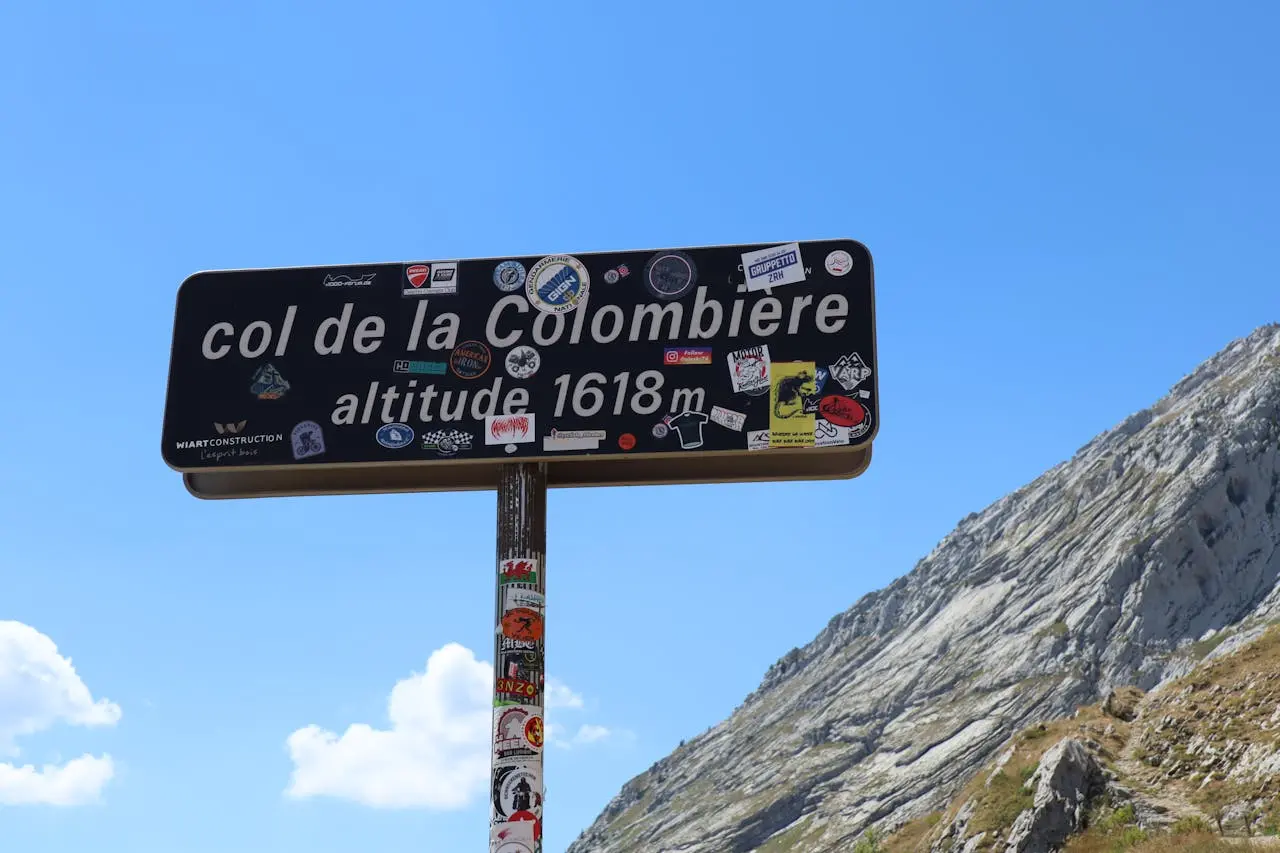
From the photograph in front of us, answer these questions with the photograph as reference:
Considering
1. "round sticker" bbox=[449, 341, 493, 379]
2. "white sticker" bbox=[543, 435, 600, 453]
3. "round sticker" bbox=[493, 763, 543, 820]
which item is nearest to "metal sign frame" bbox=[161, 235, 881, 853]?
"round sticker" bbox=[493, 763, 543, 820]

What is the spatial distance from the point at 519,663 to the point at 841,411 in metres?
5.32

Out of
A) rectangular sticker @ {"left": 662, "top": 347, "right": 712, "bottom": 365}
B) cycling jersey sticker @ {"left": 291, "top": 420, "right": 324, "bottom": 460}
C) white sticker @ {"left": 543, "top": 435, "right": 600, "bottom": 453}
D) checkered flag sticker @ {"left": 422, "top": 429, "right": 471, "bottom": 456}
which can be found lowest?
white sticker @ {"left": 543, "top": 435, "right": 600, "bottom": 453}

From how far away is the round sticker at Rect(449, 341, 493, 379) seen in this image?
56.2ft

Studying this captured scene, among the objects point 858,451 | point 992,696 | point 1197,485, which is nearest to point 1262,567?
point 1197,485

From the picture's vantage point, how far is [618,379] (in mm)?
16969

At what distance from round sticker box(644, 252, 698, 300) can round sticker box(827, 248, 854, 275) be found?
185cm

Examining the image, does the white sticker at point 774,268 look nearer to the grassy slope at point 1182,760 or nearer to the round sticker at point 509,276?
the round sticker at point 509,276

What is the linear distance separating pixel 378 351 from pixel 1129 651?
586 feet

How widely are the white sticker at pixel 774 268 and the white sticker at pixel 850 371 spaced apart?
1.29 meters

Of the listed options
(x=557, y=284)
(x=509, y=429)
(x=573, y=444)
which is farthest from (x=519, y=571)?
(x=557, y=284)

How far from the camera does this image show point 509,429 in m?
16.8

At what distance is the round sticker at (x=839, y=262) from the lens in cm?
1711

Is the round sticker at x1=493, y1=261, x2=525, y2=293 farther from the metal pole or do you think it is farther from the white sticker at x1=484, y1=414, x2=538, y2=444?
the metal pole

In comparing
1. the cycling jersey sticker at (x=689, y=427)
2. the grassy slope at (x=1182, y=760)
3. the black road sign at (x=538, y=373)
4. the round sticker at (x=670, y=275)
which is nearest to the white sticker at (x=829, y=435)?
the black road sign at (x=538, y=373)
